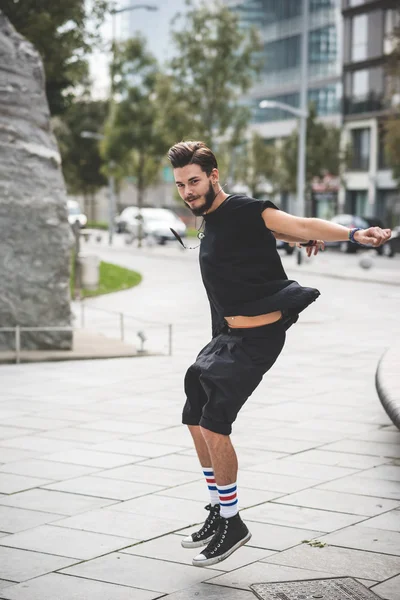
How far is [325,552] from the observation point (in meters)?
4.98

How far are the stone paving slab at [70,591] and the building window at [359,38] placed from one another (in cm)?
5987

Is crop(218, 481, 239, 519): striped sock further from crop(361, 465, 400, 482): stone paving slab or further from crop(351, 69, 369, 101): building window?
crop(351, 69, 369, 101): building window

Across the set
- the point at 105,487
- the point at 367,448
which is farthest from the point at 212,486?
the point at 367,448

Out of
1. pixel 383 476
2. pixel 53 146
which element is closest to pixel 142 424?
pixel 383 476

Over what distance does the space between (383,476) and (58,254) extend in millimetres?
5981

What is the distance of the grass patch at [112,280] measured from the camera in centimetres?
2325

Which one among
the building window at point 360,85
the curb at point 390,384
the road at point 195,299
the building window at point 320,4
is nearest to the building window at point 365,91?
the building window at point 360,85

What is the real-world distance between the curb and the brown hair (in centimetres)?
252

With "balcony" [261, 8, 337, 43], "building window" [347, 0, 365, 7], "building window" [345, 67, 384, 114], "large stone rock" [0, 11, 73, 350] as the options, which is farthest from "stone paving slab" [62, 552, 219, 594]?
"balcony" [261, 8, 337, 43]

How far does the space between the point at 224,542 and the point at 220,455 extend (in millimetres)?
363

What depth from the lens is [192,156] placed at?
15.8 feet

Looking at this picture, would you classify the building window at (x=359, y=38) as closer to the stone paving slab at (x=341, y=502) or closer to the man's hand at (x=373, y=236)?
the stone paving slab at (x=341, y=502)

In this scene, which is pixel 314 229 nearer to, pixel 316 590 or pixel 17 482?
pixel 316 590

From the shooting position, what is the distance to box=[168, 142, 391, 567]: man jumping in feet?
15.7
